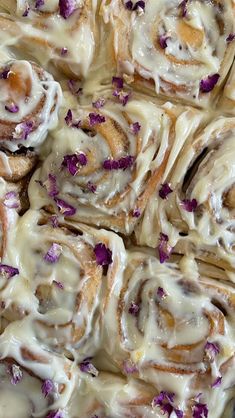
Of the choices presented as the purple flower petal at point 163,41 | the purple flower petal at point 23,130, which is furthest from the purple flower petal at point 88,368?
the purple flower petal at point 163,41

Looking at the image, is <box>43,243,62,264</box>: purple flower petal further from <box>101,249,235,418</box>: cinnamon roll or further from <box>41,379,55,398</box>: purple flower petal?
<box>41,379,55,398</box>: purple flower petal

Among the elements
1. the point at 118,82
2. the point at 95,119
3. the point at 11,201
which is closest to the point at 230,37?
the point at 118,82

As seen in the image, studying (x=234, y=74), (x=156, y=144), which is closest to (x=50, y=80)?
(x=156, y=144)

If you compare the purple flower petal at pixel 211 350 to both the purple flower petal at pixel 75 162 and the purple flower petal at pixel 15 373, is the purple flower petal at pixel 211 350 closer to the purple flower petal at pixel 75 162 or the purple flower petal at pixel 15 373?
the purple flower petal at pixel 15 373

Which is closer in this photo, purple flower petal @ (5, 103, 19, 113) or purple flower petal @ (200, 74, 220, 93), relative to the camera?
purple flower petal @ (5, 103, 19, 113)

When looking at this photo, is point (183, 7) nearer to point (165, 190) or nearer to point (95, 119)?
point (95, 119)

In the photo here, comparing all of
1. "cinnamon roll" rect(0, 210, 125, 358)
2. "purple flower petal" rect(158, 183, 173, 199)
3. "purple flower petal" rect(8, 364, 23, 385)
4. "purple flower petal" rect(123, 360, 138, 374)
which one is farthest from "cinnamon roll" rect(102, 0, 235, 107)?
"purple flower petal" rect(8, 364, 23, 385)
